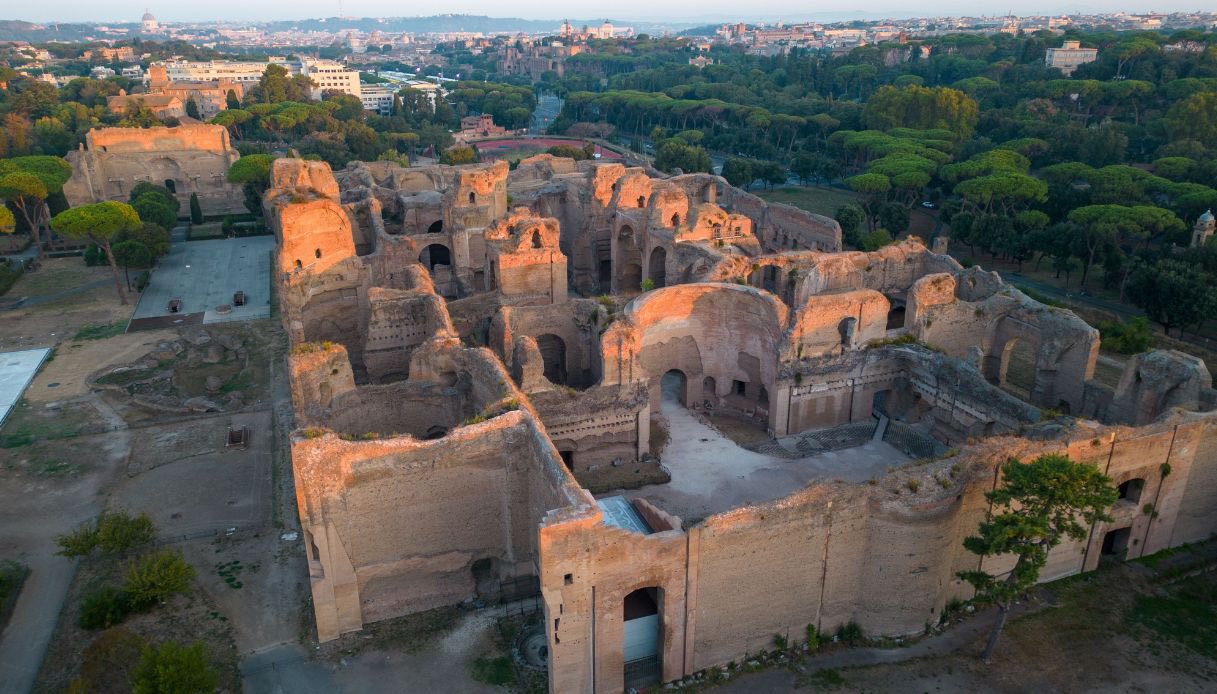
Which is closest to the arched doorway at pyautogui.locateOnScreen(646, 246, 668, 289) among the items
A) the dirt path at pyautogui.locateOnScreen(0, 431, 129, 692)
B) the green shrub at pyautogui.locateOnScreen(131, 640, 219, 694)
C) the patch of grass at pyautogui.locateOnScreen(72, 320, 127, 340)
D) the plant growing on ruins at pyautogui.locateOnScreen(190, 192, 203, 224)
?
the dirt path at pyautogui.locateOnScreen(0, 431, 129, 692)

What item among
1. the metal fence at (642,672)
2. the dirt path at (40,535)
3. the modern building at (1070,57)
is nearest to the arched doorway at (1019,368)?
the metal fence at (642,672)

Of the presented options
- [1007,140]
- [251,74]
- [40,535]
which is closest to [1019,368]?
[40,535]

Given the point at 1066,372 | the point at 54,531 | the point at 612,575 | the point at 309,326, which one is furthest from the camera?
the point at 309,326

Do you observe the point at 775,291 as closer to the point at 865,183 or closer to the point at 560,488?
the point at 560,488

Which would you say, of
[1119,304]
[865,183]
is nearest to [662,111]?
[865,183]

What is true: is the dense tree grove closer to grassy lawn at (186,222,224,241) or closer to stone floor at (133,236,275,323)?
stone floor at (133,236,275,323)

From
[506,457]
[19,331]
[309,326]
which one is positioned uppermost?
[506,457]

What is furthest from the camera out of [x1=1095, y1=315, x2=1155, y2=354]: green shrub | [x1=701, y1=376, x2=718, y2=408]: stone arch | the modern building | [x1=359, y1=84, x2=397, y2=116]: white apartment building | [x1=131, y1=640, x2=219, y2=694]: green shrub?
[x1=359, y1=84, x2=397, y2=116]: white apartment building
